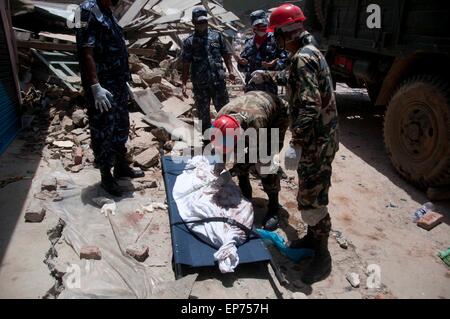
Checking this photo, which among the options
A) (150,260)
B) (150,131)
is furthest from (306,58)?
(150,131)

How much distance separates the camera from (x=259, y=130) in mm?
2916

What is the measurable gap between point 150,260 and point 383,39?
370cm

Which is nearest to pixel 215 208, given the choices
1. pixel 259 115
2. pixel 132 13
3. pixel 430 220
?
pixel 259 115

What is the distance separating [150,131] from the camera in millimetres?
5047

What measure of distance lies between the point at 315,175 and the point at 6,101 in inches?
162

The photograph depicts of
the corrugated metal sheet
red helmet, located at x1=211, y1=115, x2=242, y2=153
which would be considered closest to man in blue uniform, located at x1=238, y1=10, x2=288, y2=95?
red helmet, located at x1=211, y1=115, x2=242, y2=153

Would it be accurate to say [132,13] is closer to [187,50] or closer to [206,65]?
[187,50]

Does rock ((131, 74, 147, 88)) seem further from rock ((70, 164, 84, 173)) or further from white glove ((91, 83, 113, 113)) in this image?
white glove ((91, 83, 113, 113))

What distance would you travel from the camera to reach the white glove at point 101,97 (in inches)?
122

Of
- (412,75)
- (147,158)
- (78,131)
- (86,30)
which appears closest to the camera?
(86,30)

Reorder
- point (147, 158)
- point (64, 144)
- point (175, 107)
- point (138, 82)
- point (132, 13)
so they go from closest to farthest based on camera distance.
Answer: point (147, 158) < point (64, 144) < point (175, 107) < point (138, 82) < point (132, 13)

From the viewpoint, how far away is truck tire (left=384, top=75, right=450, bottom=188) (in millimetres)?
3523

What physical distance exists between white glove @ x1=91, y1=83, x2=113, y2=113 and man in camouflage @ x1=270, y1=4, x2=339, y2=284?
158 centimetres

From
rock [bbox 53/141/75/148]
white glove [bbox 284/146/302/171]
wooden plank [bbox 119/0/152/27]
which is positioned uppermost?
wooden plank [bbox 119/0/152/27]
